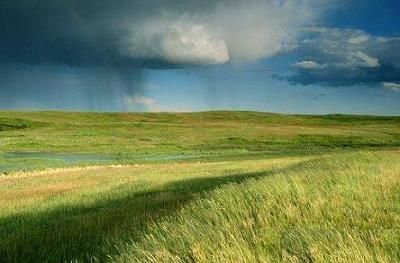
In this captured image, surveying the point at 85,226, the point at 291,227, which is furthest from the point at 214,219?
the point at 85,226

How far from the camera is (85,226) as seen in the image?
14219mm

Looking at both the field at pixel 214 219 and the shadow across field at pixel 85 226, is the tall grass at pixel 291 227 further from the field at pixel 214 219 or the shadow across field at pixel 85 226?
the shadow across field at pixel 85 226

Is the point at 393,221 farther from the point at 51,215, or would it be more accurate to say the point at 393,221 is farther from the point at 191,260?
the point at 51,215

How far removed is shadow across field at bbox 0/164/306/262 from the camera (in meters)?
11.4

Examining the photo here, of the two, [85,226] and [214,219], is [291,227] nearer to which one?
[214,219]

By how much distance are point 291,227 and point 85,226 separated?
23.9ft

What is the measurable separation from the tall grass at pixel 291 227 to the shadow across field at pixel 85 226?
142 cm

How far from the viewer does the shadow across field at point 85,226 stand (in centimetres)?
1138

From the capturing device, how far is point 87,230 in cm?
1375

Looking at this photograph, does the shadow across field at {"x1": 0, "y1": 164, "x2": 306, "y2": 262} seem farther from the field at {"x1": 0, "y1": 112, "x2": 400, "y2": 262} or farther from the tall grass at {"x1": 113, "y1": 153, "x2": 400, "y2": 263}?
the tall grass at {"x1": 113, "y1": 153, "x2": 400, "y2": 263}

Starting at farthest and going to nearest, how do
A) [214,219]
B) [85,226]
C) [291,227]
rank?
[85,226], [214,219], [291,227]

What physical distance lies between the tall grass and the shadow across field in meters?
1.42

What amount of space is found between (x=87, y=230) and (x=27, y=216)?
13.4 ft

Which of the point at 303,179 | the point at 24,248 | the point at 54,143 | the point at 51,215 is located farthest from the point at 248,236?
the point at 54,143
